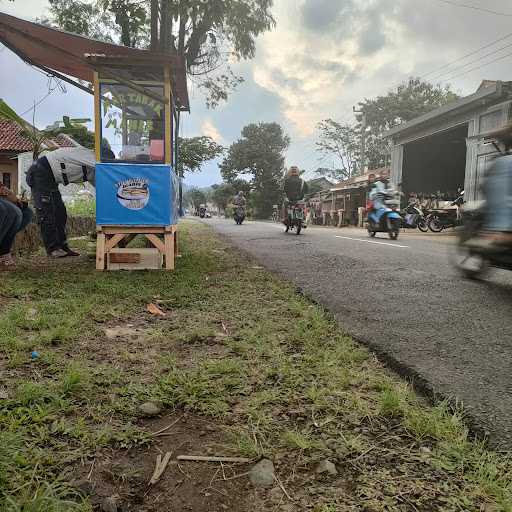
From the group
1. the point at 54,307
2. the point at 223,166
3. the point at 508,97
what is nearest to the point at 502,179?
the point at 54,307

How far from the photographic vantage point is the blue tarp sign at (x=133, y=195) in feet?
16.7

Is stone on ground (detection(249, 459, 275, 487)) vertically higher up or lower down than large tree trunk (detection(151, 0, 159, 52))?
lower down

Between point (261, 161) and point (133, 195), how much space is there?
1936 inches

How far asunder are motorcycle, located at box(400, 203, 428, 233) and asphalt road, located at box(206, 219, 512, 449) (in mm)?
11867

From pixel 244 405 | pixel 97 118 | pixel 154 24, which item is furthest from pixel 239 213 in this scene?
pixel 244 405

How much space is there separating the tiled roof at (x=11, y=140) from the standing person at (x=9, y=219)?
21.1 meters

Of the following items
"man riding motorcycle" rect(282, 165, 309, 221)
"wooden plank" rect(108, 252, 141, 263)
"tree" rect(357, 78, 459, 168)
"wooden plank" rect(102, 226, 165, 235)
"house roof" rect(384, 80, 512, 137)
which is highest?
"tree" rect(357, 78, 459, 168)

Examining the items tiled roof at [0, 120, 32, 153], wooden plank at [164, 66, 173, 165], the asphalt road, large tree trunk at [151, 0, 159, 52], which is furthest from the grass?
tiled roof at [0, 120, 32, 153]

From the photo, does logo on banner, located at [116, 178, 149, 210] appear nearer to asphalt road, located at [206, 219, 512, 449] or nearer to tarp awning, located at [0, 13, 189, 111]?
tarp awning, located at [0, 13, 189, 111]

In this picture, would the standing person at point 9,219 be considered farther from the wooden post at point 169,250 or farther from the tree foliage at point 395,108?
the tree foliage at point 395,108

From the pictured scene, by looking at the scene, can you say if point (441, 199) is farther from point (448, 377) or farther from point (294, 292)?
point (448, 377)

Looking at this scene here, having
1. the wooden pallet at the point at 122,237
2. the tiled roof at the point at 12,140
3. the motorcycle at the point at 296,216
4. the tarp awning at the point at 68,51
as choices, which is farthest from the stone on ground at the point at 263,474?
the tiled roof at the point at 12,140

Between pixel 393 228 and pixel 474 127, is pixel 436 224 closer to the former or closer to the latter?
pixel 474 127

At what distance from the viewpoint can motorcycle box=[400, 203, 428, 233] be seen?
56.5 feet
